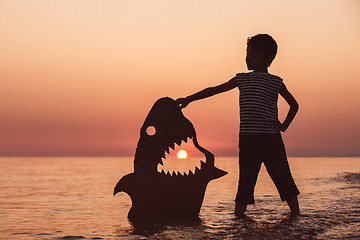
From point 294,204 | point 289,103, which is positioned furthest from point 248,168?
point 289,103

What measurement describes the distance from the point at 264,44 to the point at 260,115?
32.7 inches

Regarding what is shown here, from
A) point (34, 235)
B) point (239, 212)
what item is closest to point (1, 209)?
point (34, 235)

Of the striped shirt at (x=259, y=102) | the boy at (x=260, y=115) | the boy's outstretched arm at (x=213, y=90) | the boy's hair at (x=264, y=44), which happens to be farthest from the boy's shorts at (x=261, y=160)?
the boy's hair at (x=264, y=44)

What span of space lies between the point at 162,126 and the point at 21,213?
3.10 m

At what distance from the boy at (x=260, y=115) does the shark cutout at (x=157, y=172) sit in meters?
0.25

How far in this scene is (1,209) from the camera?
738 cm

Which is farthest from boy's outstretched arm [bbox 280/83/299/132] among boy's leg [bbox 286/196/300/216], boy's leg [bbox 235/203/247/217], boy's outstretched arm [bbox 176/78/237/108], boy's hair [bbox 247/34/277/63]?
boy's leg [bbox 235/203/247/217]

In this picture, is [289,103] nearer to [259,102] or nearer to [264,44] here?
[259,102]

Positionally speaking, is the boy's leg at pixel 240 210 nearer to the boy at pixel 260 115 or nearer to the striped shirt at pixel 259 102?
the boy at pixel 260 115

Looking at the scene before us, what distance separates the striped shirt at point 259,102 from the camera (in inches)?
193

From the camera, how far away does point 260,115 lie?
4.89m

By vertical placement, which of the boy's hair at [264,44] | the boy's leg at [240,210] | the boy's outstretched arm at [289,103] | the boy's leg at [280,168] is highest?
the boy's hair at [264,44]

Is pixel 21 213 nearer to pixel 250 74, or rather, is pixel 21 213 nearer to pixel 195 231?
pixel 195 231

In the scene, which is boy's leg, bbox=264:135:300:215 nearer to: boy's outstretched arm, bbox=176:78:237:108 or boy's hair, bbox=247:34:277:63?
boy's outstretched arm, bbox=176:78:237:108
